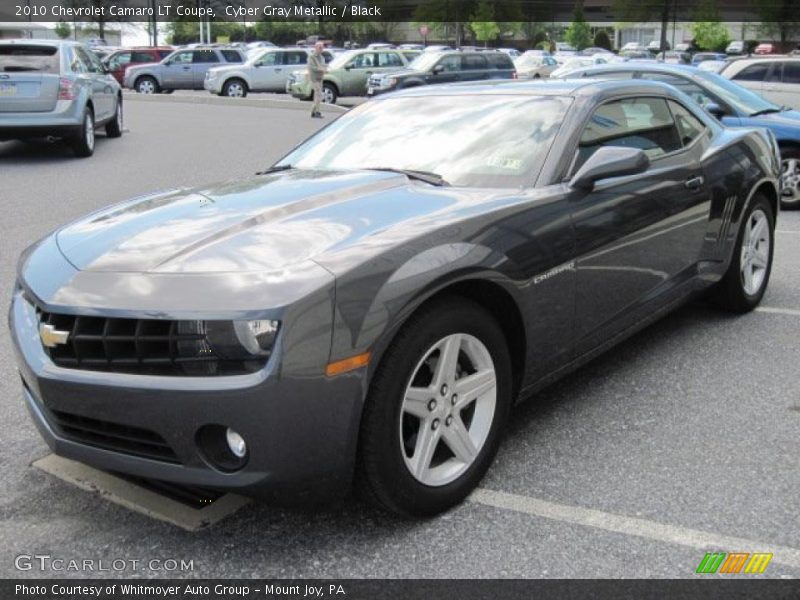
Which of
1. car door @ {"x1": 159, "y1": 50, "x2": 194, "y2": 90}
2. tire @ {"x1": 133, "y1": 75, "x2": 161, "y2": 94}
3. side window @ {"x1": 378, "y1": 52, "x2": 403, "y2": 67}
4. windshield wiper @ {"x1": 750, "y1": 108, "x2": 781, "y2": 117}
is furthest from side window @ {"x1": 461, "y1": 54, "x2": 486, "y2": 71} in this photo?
windshield wiper @ {"x1": 750, "y1": 108, "x2": 781, "y2": 117}

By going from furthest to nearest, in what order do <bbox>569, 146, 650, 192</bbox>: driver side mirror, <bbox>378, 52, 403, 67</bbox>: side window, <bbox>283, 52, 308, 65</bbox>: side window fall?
1. <bbox>283, 52, 308, 65</bbox>: side window
2. <bbox>378, 52, 403, 67</bbox>: side window
3. <bbox>569, 146, 650, 192</bbox>: driver side mirror

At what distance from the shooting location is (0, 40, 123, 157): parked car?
41.2ft

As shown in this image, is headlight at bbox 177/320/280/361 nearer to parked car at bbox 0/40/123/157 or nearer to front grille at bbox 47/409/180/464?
front grille at bbox 47/409/180/464

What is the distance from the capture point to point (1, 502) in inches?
130

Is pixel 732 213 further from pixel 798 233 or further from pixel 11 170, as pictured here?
pixel 11 170

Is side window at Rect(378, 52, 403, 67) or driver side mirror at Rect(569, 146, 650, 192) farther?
side window at Rect(378, 52, 403, 67)

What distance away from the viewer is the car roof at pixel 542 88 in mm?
4375

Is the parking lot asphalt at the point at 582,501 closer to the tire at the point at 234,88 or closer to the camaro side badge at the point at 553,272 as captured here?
the camaro side badge at the point at 553,272

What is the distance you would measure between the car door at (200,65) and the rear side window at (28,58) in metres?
20.8

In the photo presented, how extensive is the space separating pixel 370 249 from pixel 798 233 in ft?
22.9

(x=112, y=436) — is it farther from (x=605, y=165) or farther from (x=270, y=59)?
(x=270, y=59)

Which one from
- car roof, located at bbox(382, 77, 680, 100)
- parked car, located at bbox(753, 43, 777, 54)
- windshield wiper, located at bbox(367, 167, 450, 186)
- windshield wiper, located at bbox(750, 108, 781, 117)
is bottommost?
windshield wiper, located at bbox(367, 167, 450, 186)

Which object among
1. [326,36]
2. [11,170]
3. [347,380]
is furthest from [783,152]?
[326,36]

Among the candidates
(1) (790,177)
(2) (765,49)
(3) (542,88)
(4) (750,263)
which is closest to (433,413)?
(3) (542,88)
